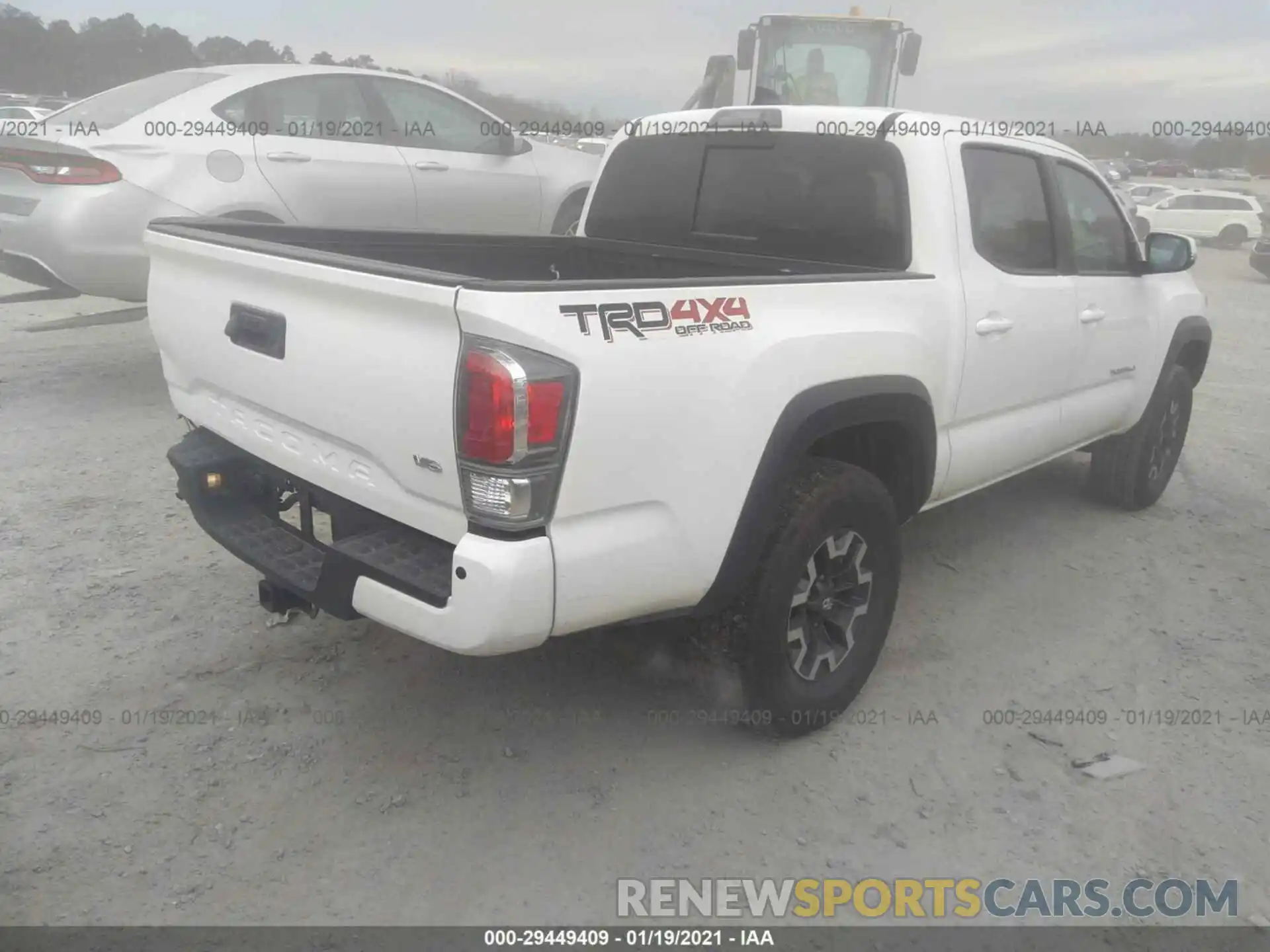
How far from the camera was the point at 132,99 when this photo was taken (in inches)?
241

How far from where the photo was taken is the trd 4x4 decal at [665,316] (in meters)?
2.24

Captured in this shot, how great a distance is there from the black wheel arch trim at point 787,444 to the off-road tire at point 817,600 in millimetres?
67

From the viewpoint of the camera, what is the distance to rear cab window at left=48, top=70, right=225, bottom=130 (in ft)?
19.5

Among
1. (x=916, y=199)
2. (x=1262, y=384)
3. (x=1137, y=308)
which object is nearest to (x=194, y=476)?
(x=916, y=199)

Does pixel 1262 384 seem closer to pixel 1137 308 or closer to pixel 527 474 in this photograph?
pixel 1137 308

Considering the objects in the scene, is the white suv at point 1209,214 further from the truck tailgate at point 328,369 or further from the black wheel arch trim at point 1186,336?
Answer: the truck tailgate at point 328,369

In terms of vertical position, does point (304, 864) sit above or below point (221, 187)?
below

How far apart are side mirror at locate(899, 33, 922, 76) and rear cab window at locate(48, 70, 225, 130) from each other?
889 cm

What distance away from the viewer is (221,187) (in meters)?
5.92

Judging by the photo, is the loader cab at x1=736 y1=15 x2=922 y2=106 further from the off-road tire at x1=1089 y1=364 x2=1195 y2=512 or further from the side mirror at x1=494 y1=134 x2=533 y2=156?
the off-road tire at x1=1089 y1=364 x2=1195 y2=512

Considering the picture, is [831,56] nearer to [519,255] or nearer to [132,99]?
[132,99]

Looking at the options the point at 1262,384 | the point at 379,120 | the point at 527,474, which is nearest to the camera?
the point at 527,474

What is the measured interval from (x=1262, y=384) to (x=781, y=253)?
7021 mm

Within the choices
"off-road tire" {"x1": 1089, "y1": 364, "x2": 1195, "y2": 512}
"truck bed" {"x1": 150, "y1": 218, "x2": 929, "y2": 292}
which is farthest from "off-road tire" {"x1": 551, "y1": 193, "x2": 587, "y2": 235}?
"off-road tire" {"x1": 1089, "y1": 364, "x2": 1195, "y2": 512}
